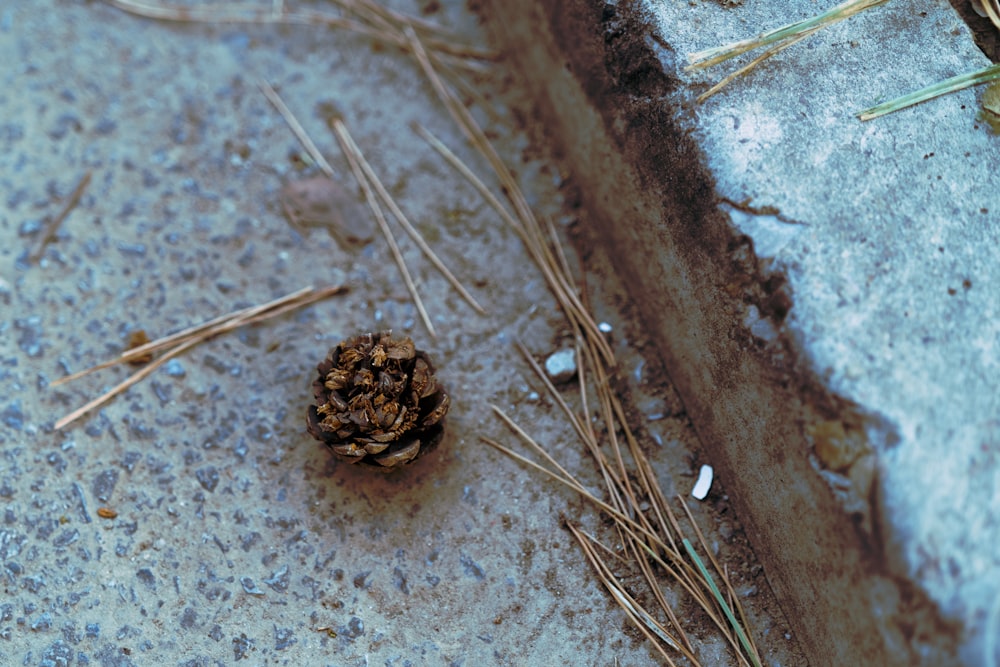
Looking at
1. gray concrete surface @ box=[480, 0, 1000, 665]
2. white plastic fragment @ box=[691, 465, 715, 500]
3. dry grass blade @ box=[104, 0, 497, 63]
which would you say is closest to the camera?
gray concrete surface @ box=[480, 0, 1000, 665]

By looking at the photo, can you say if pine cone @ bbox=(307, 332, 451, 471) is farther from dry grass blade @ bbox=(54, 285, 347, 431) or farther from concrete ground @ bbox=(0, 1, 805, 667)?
dry grass blade @ bbox=(54, 285, 347, 431)

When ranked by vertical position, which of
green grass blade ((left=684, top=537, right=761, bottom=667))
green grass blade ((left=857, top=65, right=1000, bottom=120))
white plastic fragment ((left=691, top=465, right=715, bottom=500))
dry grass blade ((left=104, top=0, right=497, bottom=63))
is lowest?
green grass blade ((left=684, top=537, right=761, bottom=667))

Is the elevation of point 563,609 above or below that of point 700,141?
below

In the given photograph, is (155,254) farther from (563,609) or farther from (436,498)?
(563,609)

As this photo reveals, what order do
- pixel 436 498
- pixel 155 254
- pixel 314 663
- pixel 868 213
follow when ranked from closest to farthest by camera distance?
1. pixel 868 213
2. pixel 314 663
3. pixel 436 498
4. pixel 155 254

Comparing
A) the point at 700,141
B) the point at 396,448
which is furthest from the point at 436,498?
the point at 700,141

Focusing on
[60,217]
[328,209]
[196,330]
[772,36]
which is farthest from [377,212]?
[772,36]

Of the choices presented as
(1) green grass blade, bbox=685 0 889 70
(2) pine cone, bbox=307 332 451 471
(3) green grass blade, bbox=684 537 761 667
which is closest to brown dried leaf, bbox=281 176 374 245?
(2) pine cone, bbox=307 332 451 471
